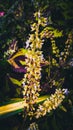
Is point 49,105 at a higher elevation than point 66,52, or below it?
below

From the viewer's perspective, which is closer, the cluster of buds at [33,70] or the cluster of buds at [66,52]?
Result: the cluster of buds at [33,70]

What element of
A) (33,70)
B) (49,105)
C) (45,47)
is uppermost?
(45,47)

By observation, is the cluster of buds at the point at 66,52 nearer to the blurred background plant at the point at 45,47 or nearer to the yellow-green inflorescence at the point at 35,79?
the blurred background plant at the point at 45,47

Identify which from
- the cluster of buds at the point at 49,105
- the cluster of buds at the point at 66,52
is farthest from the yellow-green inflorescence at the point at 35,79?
the cluster of buds at the point at 66,52

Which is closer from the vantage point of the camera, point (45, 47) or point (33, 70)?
point (33, 70)

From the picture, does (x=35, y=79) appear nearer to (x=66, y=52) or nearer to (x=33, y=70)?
(x=33, y=70)

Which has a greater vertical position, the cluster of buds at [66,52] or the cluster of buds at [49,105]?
the cluster of buds at [66,52]

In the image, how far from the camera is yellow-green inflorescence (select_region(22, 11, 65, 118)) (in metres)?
1.25

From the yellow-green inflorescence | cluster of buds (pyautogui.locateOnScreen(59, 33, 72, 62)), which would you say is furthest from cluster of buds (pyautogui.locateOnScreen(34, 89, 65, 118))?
cluster of buds (pyautogui.locateOnScreen(59, 33, 72, 62))

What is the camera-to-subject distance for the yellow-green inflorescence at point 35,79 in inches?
49.3

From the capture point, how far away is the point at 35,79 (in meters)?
1.26

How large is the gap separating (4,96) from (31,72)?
0.64ft

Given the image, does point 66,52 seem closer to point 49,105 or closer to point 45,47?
point 45,47

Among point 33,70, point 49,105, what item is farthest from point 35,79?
point 49,105
